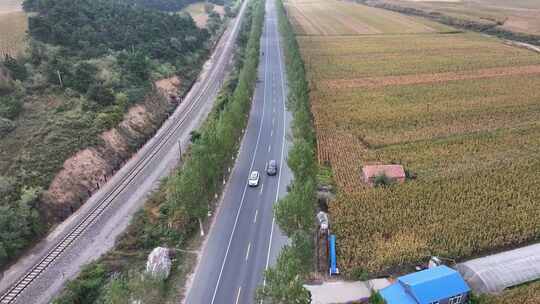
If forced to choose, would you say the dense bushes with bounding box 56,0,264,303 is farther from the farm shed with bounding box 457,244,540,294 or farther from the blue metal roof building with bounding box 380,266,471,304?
the farm shed with bounding box 457,244,540,294

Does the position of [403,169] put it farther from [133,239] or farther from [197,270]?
[133,239]

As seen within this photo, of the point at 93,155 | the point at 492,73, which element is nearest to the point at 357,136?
the point at 93,155

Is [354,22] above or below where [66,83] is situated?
above

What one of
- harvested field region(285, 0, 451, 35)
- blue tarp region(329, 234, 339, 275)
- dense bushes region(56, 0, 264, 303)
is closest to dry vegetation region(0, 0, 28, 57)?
dense bushes region(56, 0, 264, 303)

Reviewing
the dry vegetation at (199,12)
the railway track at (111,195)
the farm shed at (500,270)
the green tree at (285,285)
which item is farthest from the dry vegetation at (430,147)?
the dry vegetation at (199,12)

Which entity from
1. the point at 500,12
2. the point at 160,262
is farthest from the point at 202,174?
the point at 500,12

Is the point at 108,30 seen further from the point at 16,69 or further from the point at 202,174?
the point at 202,174
